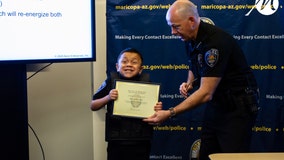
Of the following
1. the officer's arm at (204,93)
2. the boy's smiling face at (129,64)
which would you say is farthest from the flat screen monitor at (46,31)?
the officer's arm at (204,93)

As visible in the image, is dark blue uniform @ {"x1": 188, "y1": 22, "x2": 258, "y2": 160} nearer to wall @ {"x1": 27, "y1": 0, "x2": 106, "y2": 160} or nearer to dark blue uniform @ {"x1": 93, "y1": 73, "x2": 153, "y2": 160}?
dark blue uniform @ {"x1": 93, "y1": 73, "x2": 153, "y2": 160}

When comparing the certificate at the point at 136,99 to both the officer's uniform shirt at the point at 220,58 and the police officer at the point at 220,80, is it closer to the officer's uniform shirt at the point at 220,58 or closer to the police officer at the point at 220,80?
the police officer at the point at 220,80

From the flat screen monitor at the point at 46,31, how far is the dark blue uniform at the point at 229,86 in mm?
761

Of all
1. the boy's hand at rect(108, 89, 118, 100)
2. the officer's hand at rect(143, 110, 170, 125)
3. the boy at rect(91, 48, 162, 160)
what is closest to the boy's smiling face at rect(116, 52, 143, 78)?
the boy at rect(91, 48, 162, 160)

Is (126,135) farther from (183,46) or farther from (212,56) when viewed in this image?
(183,46)

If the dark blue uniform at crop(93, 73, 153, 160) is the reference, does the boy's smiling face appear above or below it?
above

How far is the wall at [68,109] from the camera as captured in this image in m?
2.71

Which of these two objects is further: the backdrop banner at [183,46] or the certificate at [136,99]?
the backdrop banner at [183,46]

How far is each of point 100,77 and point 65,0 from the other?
0.89 meters

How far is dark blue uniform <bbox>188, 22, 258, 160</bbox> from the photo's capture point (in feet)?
6.31

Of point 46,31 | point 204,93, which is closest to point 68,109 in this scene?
point 46,31

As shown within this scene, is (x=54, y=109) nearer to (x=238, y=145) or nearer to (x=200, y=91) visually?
(x=200, y=91)

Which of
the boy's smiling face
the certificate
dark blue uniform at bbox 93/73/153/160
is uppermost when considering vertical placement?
the boy's smiling face

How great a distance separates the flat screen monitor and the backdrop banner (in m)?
0.57
